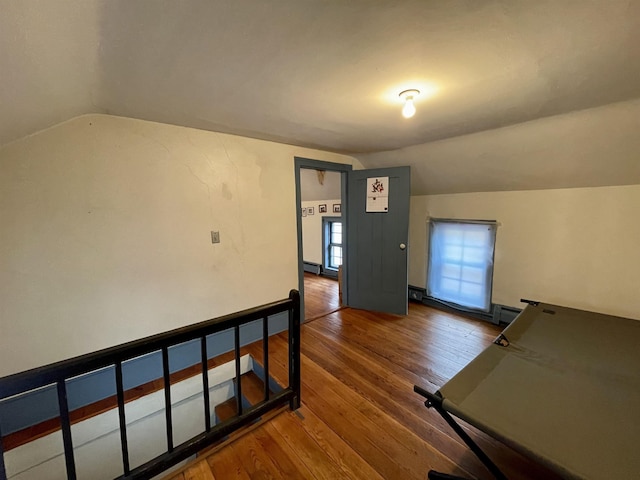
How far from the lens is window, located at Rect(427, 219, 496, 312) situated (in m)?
3.18

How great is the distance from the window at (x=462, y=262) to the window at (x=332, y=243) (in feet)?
6.92

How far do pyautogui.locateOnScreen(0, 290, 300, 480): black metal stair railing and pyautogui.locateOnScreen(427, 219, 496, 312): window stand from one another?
261 cm

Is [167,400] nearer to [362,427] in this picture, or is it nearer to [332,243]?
[362,427]

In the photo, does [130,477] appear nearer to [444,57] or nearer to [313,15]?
[313,15]

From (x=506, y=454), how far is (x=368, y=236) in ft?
7.70

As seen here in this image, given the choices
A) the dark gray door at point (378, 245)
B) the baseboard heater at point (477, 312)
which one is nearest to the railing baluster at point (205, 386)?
the dark gray door at point (378, 245)

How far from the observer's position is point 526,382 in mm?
1372

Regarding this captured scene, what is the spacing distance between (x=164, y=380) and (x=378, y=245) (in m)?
2.64

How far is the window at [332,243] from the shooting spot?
5414 mm

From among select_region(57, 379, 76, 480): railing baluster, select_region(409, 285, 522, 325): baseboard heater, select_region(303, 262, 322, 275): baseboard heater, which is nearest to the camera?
select_region(57, 379, 76, 480): railing baluster

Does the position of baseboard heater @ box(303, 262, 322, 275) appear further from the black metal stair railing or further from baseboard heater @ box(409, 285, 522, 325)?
the black metal stair railing

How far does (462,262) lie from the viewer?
339 cm

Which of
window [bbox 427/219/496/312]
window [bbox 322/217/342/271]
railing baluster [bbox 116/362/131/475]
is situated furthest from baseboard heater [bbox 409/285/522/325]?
railing baluster [bbox 116/362/131/475]

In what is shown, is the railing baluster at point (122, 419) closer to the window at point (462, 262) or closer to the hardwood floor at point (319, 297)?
the hardwood floor at point (319, 297)
